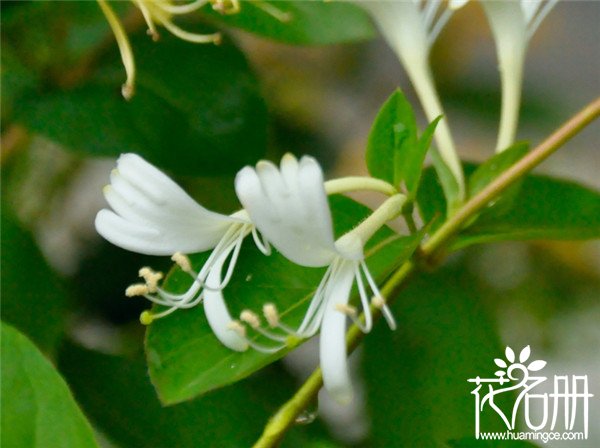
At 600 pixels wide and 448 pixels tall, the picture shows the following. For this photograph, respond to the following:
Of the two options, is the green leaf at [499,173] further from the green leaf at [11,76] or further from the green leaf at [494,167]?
the green leaf at [11,76]

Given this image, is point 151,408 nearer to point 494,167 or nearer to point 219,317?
point 219,317

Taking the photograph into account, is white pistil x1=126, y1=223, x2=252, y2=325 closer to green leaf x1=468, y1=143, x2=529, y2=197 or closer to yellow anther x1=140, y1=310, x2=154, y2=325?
yellow anther x1=140, y1=310, x2=154, y2=325

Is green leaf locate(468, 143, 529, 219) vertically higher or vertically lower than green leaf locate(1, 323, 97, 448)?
higher

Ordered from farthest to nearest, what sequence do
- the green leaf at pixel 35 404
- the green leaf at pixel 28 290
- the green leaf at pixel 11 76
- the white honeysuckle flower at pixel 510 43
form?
the green leaf at pixel 11 76, the green leaf at pixel 28 290, the white honeysuckle flower at pixel 510 43, the green leaf at pixel 35 404

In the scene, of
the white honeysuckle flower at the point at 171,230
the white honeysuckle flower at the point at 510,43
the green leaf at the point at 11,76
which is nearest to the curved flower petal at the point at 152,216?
the white honeysuckle flower at the point at 171,230

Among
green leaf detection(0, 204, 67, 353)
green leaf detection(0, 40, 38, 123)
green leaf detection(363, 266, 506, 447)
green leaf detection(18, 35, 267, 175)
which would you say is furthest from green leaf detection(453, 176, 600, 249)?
green leaf detection(0, 40, 38, 123)

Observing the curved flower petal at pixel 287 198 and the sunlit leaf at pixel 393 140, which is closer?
the curved flower petal at pixel 287 198

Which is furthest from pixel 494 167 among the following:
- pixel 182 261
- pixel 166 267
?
pixel 166 267
